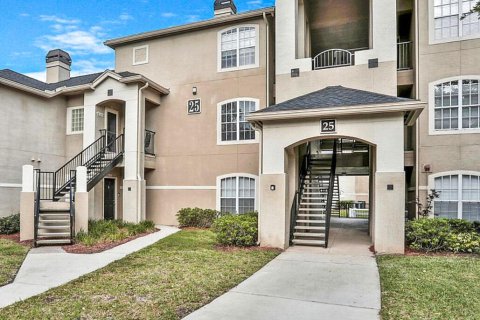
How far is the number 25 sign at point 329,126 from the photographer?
9.59 m

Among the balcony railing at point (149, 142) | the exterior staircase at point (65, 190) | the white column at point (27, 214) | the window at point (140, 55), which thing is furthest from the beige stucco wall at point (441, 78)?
the white column at point (27, 214)

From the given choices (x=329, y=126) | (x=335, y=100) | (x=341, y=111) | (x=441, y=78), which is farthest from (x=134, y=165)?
(x=441, y=78)

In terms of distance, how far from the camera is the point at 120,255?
9.19 m

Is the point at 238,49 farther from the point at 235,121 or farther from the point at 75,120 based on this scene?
the point at 75,120

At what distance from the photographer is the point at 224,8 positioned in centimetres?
1599

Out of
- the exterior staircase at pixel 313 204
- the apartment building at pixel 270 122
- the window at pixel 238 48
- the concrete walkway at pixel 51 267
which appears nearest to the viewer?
the concrete walkway at pixel 51 267

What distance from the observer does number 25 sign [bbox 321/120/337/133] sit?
959 cm

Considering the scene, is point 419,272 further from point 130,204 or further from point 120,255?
point 130,204

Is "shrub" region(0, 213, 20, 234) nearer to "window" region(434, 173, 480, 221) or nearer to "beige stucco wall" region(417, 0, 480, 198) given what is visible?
"beige stucco wall" region(417, 0, 480, 198)

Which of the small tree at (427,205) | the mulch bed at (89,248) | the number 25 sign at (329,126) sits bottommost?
the mulch bed at (89,248)

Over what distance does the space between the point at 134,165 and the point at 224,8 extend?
26.9 feet

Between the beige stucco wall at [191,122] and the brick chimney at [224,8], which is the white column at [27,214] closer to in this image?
the beige stucco wall at [191,122]

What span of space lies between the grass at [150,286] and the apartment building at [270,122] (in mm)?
2176

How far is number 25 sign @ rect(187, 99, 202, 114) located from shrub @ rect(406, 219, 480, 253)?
936 cm
